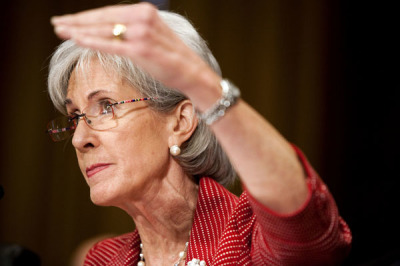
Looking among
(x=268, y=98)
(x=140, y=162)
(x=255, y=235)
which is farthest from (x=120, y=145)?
(x=268, y=98)

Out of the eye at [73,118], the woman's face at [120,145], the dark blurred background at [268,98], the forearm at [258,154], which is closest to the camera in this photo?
the forearm at [258,154]

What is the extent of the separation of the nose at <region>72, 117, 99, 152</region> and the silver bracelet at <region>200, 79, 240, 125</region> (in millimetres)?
708

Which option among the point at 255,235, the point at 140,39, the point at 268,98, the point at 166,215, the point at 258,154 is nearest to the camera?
the point at 140,39

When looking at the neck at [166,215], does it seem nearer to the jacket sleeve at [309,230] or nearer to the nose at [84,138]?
the nose at [84,138]

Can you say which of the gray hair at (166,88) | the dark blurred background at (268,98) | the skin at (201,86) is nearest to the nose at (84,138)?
the gray hair at (166,88)

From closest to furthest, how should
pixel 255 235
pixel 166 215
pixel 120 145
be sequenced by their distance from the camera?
pixel 255 235 → pixel 120 145 → pixel 166 215

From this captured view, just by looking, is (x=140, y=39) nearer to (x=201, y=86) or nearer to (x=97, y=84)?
(x=201, y=86)

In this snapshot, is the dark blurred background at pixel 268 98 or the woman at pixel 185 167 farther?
the dark blurred background at pixel 268 98

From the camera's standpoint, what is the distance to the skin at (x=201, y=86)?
1.07 meters

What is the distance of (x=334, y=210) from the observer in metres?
1.30

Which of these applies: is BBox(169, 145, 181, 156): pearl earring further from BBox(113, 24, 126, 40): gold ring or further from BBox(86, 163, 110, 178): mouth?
BBox(113, 24, 126, 40): gold ring

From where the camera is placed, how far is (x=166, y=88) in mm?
1839

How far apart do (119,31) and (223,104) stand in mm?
258

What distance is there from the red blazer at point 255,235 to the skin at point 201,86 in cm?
4
